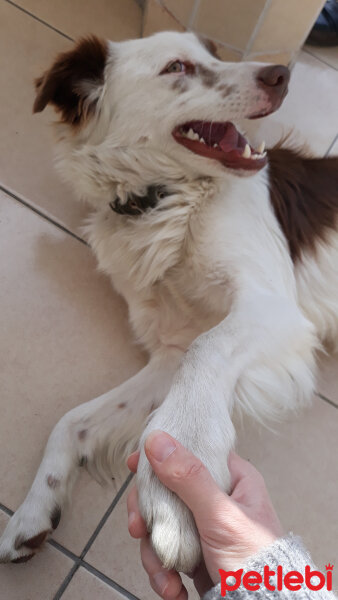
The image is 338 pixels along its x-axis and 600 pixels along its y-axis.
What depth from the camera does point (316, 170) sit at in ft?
5.70

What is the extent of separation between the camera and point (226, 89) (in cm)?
148

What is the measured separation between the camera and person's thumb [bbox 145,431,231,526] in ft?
2.75

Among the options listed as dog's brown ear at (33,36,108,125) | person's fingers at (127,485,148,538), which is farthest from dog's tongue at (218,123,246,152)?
person's fingers at (127,485,148,538)

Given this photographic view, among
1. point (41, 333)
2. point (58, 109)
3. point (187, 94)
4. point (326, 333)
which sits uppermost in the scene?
point (187, 94)

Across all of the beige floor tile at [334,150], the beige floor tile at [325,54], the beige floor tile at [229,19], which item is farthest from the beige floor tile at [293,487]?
the beige floor tile at [325,54]

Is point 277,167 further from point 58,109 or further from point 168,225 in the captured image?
point 58,109

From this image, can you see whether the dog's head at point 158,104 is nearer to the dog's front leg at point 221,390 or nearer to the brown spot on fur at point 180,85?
the brown spot on fur at point 180,85

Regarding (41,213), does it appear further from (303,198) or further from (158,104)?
(303,198)

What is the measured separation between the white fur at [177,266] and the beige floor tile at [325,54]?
1510 millimetres

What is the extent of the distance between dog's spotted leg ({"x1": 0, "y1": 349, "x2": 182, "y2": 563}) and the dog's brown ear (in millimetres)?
918

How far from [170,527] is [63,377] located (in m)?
0.87

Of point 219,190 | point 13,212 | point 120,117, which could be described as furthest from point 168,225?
point 13,212

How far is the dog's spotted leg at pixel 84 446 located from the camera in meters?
1.30

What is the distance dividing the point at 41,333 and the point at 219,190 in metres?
0.81
